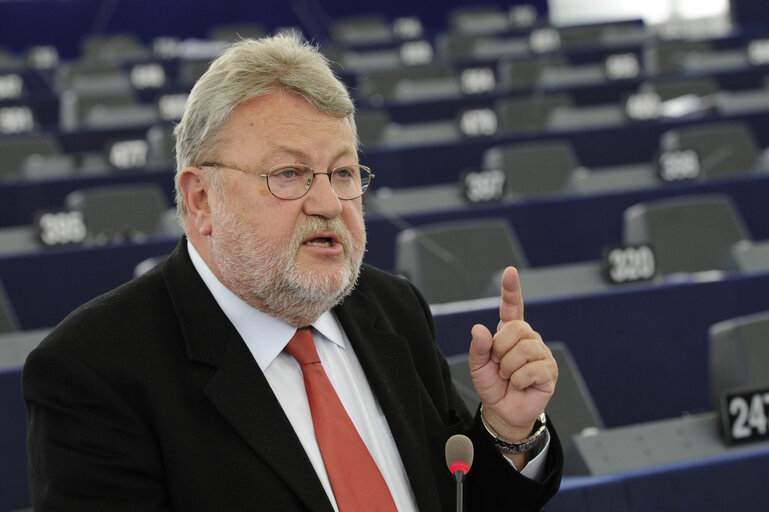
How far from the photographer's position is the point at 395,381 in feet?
5.79

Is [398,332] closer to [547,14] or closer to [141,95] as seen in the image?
[141,95]

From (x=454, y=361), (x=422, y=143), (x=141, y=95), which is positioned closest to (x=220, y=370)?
(x=454, y=361)

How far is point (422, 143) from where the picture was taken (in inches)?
252

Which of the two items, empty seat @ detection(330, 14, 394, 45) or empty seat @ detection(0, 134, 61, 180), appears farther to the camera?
empty seat @ detection(330, 14, 394, 45)

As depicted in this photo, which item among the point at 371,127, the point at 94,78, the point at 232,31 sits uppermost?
the point at 232,31

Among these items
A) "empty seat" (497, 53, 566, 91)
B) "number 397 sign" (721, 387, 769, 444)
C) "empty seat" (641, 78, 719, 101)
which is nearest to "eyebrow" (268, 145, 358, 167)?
"number 397 sign" (721, 387, 769, 444)

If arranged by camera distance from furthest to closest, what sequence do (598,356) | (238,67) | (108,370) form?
(598,356) → (238,67) → (108,370)

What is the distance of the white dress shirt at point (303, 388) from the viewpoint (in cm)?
164

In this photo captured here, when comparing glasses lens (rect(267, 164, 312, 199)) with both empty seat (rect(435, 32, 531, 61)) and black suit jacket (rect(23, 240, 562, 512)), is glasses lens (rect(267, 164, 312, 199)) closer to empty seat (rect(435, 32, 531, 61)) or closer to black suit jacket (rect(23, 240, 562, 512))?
black suit jacket (rect(23, 240, 562, 512))

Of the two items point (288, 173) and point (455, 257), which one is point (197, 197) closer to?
point (288, 173)

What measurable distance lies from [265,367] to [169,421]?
0.62 feet

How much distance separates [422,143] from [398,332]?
458 centimetres

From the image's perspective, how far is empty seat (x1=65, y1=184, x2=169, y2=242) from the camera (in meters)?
4.75

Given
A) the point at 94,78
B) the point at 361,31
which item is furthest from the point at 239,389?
the point at 361,31
